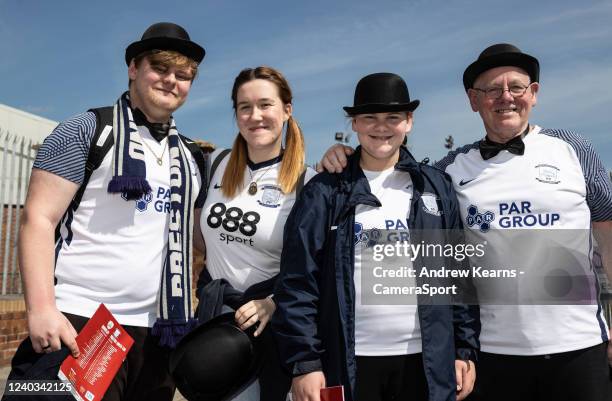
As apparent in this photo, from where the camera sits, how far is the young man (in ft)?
8.36

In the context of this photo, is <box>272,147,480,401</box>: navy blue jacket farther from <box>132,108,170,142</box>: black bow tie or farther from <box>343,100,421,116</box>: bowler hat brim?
<box>132,108,170,142</box>: black bow tie

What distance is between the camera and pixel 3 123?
16.5 m

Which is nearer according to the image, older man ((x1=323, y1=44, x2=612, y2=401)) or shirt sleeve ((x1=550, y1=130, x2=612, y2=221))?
older man ((x1=323, y1=44, x2=612, y2=401))

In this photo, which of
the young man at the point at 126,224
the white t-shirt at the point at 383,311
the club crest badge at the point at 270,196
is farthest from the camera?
the club crest badge at the point at 270,196

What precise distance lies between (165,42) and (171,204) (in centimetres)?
90

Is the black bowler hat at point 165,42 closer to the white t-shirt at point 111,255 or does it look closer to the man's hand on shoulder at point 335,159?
the white t-shirt at point 111,255

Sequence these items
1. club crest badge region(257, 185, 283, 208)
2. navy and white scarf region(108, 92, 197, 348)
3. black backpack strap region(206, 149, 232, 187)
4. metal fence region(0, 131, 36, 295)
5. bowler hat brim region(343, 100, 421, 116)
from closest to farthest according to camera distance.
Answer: navy and white scarf region(108, 92, 197, 348), bowler hat brim region(343, 100, 421, 116), club crest badge region(257, 185, 283, 208), black backpack strap region(206, 149, 232, 187), metal fence region(0, 131, 36, 295)

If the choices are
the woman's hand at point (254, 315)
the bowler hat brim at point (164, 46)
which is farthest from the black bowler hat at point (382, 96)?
the woman's hand at point (254, 315)

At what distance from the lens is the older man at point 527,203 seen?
2912 millimetres

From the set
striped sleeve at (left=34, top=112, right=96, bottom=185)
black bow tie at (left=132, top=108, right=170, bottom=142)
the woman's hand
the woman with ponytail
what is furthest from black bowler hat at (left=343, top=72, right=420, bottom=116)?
striped sleeve at (left=34, top=112, right=96, bottom=185)

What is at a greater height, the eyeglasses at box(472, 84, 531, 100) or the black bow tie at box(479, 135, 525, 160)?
the eyeglasses at box(472, 84, 531, 100)

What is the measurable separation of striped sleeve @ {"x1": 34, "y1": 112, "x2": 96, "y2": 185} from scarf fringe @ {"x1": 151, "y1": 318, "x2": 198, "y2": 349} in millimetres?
849

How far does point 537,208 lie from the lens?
303 centimetres

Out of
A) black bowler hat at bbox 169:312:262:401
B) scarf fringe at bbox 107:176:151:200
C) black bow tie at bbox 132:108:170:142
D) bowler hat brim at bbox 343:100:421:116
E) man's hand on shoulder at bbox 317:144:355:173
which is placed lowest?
black bowler hat at bbox 169:312:262:401
